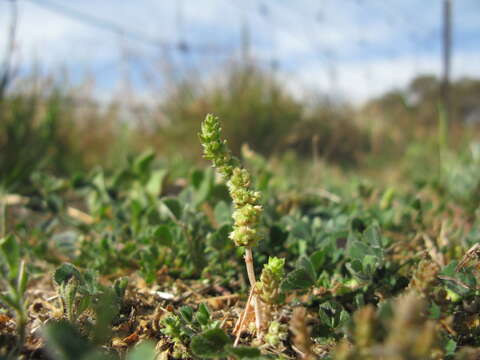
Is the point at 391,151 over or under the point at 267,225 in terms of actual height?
under

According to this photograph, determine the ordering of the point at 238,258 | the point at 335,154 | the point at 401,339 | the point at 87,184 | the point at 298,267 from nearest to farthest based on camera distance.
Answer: the point at 401,339 → the point at 298,267 → the point at 238,258 → the point at 87,184 → the point at 335,154

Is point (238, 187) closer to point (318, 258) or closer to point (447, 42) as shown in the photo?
point (318, 258)

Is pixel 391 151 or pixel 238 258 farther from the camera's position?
pixel 391 151

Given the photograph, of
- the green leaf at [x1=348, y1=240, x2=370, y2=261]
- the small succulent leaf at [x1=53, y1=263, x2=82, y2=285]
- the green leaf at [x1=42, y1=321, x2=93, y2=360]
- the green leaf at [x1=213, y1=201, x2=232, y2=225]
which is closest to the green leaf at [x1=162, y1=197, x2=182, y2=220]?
the green leaf at [x1=213, y1=201, x2=232, y2=225]

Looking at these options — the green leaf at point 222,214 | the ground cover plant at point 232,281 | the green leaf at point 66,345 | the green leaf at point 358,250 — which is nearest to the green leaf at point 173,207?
the ground cover plant at point 232,281

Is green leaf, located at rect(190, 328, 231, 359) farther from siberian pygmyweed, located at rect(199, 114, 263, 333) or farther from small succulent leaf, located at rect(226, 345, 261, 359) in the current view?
siberian pygmyweed, located at rect(199, 114, 263, 333)

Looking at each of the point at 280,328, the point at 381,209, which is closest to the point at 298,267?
the point at 280,328

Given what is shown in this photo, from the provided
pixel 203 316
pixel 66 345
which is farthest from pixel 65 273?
pixel 66 345

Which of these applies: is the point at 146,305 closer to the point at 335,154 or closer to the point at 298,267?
the point at 298,267
